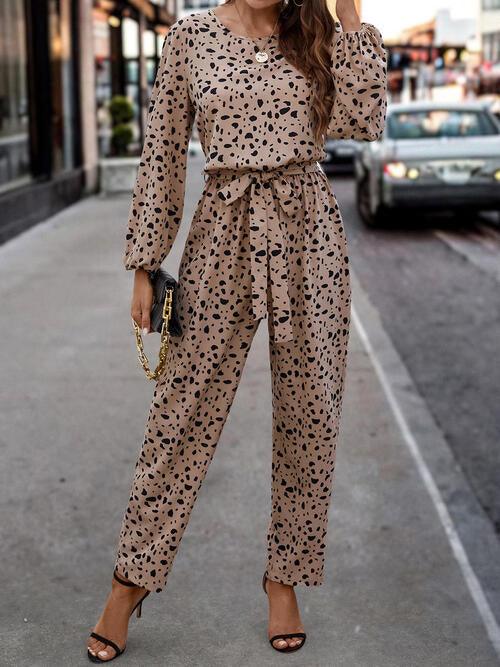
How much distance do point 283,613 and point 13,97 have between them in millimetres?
10489

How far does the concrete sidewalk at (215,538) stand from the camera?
295 cm

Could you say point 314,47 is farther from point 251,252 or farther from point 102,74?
point 102,74

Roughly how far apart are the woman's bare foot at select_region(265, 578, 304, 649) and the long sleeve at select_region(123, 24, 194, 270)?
98cm

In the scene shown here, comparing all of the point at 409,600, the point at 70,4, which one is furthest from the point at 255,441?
the point at 70,4

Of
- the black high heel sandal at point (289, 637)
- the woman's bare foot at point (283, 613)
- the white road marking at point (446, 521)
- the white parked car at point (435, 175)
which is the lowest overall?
the white road marking at point (446, 521)

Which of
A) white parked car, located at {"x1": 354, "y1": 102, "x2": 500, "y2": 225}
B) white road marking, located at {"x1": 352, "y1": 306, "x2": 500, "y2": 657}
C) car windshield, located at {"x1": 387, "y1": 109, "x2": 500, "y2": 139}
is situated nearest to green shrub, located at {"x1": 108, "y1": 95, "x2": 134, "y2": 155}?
car windshield, located at {"x1": 387, "y1": 109, "x2": 500, "y2": 139}

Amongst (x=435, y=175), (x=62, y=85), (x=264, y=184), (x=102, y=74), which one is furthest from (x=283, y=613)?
(x=102, y=74)

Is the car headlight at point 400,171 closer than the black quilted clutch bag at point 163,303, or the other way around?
the black quilted clutch bag at point 163,303

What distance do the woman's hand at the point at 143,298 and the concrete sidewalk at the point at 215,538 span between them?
35.1 inches

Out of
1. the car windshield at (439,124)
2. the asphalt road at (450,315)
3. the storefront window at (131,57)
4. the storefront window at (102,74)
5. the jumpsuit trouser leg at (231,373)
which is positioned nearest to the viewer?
the jumpsuit trouser leg at (231,373)

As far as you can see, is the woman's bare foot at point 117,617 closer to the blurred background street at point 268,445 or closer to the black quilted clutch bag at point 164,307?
the blurred background street at point 268,445

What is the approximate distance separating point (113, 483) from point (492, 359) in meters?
3.08

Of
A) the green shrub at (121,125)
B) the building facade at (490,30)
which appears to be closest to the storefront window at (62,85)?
the green shrub at (121,125)

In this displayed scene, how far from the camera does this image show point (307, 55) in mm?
2627
